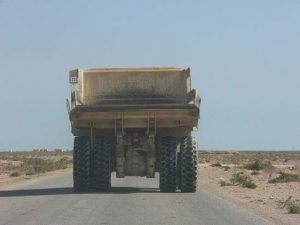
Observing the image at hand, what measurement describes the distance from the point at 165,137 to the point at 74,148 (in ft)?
10.3

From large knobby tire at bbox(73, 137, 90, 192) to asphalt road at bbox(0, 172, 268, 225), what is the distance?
3.24 feet

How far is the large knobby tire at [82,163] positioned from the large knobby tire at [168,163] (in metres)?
2.49

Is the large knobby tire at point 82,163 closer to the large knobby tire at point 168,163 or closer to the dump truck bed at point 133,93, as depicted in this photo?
the dump truck bed at point 133,93

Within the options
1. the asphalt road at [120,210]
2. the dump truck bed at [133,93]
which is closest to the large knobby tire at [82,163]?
the dump truck bed at [133,93]

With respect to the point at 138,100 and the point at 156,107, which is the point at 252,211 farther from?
the point at 138,100

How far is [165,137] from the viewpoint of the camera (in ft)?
78.5

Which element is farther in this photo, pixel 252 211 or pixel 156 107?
pixel 156 107

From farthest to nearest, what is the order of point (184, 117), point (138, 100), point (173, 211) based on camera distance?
point (138, 100) < point (184, 117) < point (173, 211)

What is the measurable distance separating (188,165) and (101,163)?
2931 mm

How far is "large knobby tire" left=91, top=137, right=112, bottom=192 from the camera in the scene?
23484 mm

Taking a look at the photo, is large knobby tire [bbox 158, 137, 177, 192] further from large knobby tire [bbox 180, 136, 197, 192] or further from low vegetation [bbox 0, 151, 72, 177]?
low vegetation [bbox 0, 151, 72, 177]

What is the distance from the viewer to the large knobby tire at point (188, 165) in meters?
23.5

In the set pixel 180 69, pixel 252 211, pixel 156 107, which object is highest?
pixel 180 69

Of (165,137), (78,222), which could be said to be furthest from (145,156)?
(78,222)
